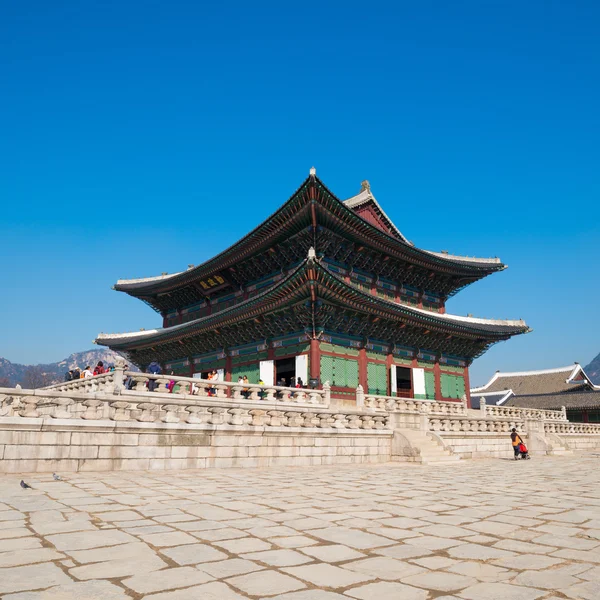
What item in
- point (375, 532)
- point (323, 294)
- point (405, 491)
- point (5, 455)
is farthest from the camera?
point (323, 294)

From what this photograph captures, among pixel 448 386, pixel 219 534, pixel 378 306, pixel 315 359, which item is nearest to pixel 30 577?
pixel 219 534

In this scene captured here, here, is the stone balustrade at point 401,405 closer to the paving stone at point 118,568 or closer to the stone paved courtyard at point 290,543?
the stone paved courtyard at point 290,543

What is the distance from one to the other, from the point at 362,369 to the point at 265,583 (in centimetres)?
2109

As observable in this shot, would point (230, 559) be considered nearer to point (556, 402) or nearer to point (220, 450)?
point (220, 450)

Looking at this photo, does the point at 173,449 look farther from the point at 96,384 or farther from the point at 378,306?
the point at 378,306

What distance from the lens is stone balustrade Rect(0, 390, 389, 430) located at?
1021cm

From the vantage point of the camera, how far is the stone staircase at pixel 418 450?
15211 mm

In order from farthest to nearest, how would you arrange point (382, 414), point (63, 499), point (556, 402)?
point (556, 402)
point (382, 414)
point (63, 499)

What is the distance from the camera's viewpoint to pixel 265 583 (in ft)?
11.4

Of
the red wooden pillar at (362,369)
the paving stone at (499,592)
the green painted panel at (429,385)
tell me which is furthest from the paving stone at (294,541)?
the green painted panel at (429,385)

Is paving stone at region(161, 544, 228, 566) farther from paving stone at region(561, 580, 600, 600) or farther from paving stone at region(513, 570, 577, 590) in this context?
paving stone at region(561, 580, 600, 600)

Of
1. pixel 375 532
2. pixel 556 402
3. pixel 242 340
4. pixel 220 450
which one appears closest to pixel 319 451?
pixel 220 450

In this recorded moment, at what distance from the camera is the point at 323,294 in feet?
71.8

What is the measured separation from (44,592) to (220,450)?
9132 mm
